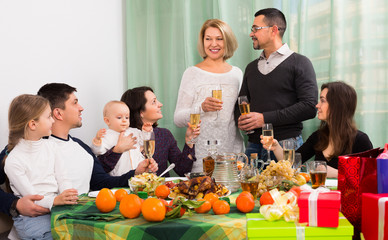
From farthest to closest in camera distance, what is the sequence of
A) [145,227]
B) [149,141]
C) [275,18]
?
[275,18]
[149,141]
[145,227]

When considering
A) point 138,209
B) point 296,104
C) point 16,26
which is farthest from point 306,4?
point 138,209

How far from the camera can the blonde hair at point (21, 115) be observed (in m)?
2.02

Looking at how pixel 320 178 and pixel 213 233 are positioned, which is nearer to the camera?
pixel 213 233

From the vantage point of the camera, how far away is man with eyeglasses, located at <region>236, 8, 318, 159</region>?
2.94 m

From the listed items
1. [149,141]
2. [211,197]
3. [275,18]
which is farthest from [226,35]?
[211,197]

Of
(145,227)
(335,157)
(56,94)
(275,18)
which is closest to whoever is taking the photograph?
(145,227)

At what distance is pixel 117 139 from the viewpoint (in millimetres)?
2809

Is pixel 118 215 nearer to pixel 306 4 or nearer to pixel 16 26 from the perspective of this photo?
pixel 16 26

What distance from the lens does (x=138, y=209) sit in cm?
138

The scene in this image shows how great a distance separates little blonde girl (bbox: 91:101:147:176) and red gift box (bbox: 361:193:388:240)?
1.85 meters

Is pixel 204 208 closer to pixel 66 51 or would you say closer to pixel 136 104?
pixel 136 104

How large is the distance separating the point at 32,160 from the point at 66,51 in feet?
4.19

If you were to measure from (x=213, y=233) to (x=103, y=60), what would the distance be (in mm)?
2601

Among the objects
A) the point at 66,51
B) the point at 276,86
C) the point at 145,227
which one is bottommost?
the point at 145,227
